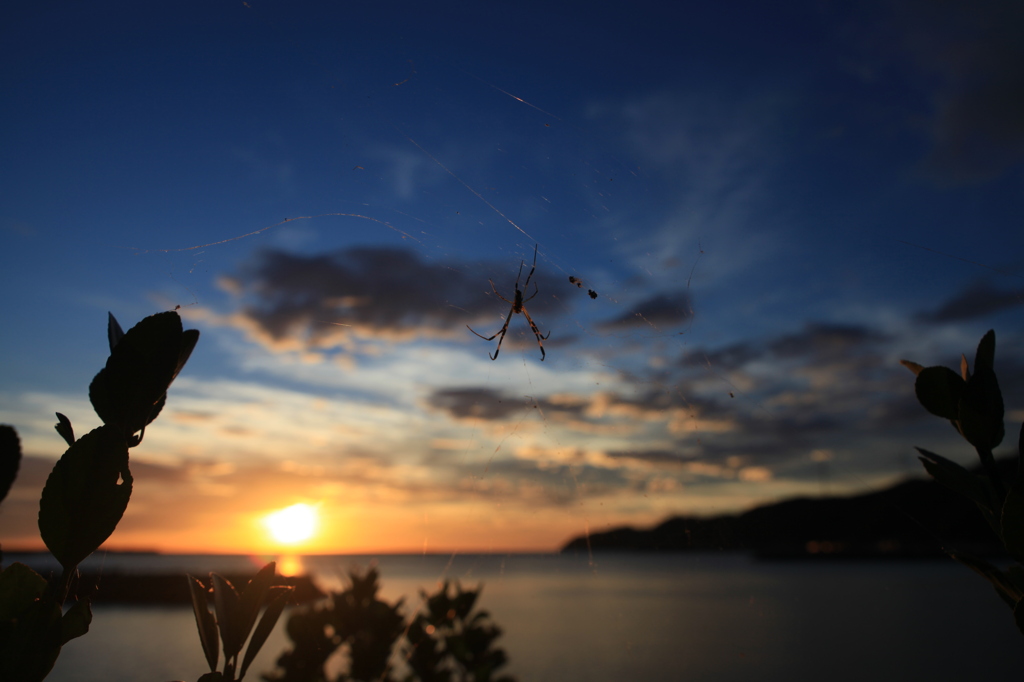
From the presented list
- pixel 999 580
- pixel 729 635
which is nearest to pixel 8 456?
pixel 999 580

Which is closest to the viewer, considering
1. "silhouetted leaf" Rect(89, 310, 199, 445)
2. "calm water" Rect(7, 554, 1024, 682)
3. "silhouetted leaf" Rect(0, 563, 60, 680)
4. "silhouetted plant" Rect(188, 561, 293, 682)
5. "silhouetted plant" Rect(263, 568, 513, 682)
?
"silhouetted leaf" Rect(0, 563, 60, 680)

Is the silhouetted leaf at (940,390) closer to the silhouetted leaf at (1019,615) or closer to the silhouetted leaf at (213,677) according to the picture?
the silhouetted leaf at (1019,615)

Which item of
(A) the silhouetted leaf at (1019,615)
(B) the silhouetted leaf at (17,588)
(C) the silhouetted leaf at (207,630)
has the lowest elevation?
(A) the silhouetted leaf at (1019,615)

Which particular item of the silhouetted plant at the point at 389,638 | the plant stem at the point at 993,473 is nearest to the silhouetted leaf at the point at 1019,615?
the plant stem at the point at 993,473

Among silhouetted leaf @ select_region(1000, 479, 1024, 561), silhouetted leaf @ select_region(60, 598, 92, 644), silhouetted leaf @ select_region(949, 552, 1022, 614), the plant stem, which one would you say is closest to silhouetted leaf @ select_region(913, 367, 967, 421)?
the plant stem

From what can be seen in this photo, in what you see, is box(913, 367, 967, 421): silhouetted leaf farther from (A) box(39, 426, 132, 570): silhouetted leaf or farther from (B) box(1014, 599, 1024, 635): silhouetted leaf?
(A) box(39, 426, 132, 570): silhouetted leaf

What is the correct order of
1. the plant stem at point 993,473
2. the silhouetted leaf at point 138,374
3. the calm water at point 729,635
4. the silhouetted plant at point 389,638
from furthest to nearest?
the calm water at point 729,635, the silhouetted plant at point 389,638, the plant stem at point 993,473, the silhouetted leaf at point 138,374

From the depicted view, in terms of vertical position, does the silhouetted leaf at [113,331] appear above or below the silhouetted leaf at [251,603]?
above
